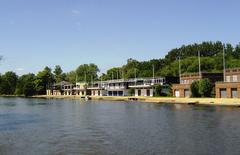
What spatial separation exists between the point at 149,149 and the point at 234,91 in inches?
2937

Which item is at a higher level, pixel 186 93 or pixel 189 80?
pixel 189 80

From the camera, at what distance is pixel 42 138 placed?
152 ft

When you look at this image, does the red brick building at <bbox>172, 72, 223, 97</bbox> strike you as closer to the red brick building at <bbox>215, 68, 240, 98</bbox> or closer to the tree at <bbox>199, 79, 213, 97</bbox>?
the tree at <bbox>199, 79, 213, 97</bbox>

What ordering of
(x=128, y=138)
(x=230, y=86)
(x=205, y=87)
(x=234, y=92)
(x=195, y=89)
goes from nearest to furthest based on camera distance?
(x=128, y=138) < (x=234, y=92) < (x=230, y=86) < (x=205, y=87) < (x=195, y=89)

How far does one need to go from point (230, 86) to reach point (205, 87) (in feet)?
31.5

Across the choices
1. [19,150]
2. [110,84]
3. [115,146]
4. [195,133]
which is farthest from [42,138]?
[110,84]

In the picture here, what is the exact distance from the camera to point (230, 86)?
107562mm

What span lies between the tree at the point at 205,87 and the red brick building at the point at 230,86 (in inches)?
131

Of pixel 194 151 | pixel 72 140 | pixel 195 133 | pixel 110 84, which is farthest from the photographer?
pixel 110 84

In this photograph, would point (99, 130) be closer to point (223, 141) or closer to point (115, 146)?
point (115, 146)

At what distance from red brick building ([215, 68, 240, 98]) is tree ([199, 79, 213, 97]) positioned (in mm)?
3338

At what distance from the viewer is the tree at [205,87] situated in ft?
379

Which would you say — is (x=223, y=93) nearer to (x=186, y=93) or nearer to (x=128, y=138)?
(x=186, y=93)

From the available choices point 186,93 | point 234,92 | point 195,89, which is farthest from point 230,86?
point 186,93
